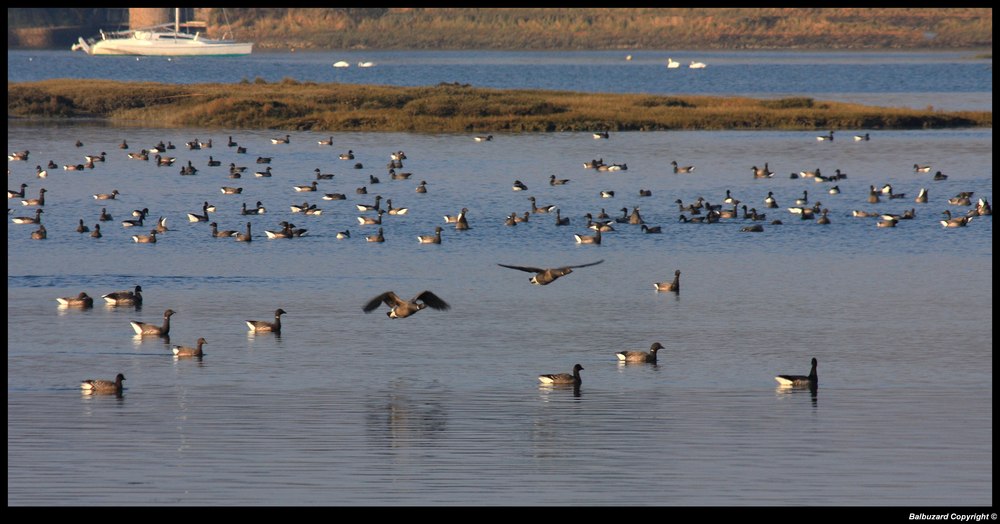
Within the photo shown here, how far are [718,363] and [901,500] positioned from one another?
341 inches

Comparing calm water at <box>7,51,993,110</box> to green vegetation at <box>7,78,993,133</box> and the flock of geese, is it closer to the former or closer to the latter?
green vegetation at <box>7,78,993,133</box>

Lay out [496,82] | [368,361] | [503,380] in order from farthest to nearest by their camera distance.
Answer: [496,82], [368,361], [503,380]

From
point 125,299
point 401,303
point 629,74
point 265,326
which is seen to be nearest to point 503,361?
point 401,303

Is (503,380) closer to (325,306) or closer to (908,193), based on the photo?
(325,306)

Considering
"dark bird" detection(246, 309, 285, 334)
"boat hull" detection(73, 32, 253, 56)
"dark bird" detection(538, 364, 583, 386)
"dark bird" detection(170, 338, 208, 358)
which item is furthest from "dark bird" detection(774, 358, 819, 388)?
"boat hull" detection(73, 32, 253, 56)

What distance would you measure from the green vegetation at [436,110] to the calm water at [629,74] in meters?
16.8

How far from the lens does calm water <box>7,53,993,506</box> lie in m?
20.0

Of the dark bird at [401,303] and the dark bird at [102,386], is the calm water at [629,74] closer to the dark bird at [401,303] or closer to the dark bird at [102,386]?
the dark bird at [401,303]

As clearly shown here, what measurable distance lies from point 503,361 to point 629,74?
133 m

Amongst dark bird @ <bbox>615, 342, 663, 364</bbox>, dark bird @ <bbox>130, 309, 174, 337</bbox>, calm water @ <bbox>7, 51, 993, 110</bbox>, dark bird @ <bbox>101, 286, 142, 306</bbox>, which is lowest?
dark bird @ <bbox>615, 342, 663, 364</bbox>

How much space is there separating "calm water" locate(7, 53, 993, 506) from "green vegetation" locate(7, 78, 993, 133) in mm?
27013

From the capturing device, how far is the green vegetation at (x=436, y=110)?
82.5 meters
